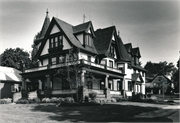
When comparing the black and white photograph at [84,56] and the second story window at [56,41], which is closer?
the black and white photograph at [84,56]

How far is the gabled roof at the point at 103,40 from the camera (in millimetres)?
38556

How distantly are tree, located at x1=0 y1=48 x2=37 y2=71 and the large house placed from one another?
1722 cm

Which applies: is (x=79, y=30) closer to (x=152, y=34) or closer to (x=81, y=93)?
(x=81, y=93)

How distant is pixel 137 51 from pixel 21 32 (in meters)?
38.6

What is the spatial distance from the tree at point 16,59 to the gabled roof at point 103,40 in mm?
Answer: 22759

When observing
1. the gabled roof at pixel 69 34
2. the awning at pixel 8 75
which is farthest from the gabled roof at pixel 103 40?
the awning at pixel 8 75

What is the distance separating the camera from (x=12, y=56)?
195 feet

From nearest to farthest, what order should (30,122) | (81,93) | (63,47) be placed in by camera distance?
(30,122), (81,93), (63,47)

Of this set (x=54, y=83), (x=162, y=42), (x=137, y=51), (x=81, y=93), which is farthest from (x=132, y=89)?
(x=162, y=42)

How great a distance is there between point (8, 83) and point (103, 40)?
20074 millimetres

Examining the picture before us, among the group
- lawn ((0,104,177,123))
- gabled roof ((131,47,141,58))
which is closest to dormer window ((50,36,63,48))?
lawn ((0,104,177,123))

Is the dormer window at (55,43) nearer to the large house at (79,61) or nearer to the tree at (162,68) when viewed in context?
the large house at (79,61)

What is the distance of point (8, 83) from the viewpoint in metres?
41.8

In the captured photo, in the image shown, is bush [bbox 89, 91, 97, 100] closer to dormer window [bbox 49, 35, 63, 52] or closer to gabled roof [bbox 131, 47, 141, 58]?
dormer window [bbox 49, 35, 63, 52]
